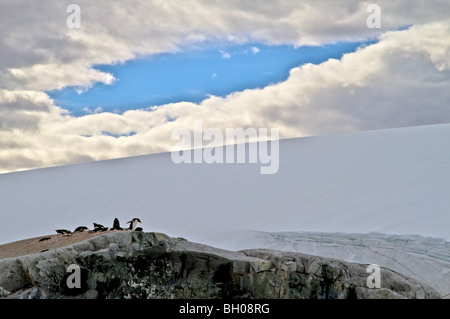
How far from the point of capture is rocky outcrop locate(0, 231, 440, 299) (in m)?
4.64

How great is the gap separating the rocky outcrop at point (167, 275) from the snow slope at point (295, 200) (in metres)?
1.64

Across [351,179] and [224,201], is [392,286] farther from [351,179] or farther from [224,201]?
[224,201]

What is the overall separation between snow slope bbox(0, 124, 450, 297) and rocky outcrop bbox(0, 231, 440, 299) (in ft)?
5.37

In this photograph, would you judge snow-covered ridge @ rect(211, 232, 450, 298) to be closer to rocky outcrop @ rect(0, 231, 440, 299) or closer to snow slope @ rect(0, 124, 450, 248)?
snow slope @ rect(0, 124, 450, 248)

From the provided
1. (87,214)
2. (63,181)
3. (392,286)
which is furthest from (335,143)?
(392,286)

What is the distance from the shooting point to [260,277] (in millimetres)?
4902

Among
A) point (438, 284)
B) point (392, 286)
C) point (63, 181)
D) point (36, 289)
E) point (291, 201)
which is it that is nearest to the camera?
point (36, 289)

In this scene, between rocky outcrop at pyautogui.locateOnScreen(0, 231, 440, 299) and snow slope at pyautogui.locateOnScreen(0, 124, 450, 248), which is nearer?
rocky outcrop at pyautogui.locateOnScreen(0, 231, 440, 299)

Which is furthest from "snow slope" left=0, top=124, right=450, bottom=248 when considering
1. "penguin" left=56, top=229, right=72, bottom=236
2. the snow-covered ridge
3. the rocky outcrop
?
"penguin" left=56, top=229, right=72, bottom=236

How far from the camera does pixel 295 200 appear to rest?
11.6 metres

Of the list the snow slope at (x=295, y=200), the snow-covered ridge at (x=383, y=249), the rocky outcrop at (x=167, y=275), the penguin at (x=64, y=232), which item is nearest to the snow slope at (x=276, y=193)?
the snow slope at (x=295, y=200)

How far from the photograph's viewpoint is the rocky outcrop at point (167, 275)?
4.64 meters

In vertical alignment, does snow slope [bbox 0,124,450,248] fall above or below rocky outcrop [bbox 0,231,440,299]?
above
